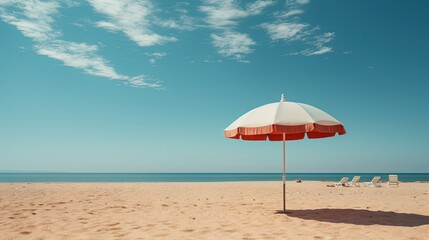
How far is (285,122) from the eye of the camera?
6309mm

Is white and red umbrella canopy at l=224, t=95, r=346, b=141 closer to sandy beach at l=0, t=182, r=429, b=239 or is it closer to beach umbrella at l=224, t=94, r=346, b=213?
beach umbrella at l=224, t=94, r=346, b=213

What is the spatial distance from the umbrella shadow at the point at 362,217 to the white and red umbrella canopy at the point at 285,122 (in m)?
1.85

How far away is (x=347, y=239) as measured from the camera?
490 cm

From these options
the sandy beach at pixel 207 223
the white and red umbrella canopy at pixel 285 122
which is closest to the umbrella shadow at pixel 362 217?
the sandy beach at pixel 207 223

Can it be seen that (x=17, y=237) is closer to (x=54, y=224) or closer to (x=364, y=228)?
(x=54, y=224)

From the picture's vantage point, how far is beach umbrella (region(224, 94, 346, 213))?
6266 millimetres

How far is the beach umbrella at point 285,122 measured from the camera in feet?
20.6

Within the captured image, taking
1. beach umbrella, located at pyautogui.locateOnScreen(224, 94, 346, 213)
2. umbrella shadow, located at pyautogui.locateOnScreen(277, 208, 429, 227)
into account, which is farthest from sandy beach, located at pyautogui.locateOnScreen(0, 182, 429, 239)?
beach umbrella, located at pyautogui.locateOnScreen(224, 94, 346, 213)

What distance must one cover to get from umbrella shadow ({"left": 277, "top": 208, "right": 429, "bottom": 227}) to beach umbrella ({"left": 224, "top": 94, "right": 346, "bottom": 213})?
185cm

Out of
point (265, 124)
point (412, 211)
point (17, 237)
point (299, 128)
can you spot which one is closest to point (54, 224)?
point (17, 237)

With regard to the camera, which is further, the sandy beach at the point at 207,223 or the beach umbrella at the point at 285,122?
the beach umbrella at the point at 285,122

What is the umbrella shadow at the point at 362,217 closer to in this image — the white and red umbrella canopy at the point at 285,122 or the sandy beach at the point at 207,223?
the sandy beach at the point at 207,223

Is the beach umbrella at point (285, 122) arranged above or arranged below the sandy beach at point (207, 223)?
above

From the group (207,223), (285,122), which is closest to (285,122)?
(285,122)
